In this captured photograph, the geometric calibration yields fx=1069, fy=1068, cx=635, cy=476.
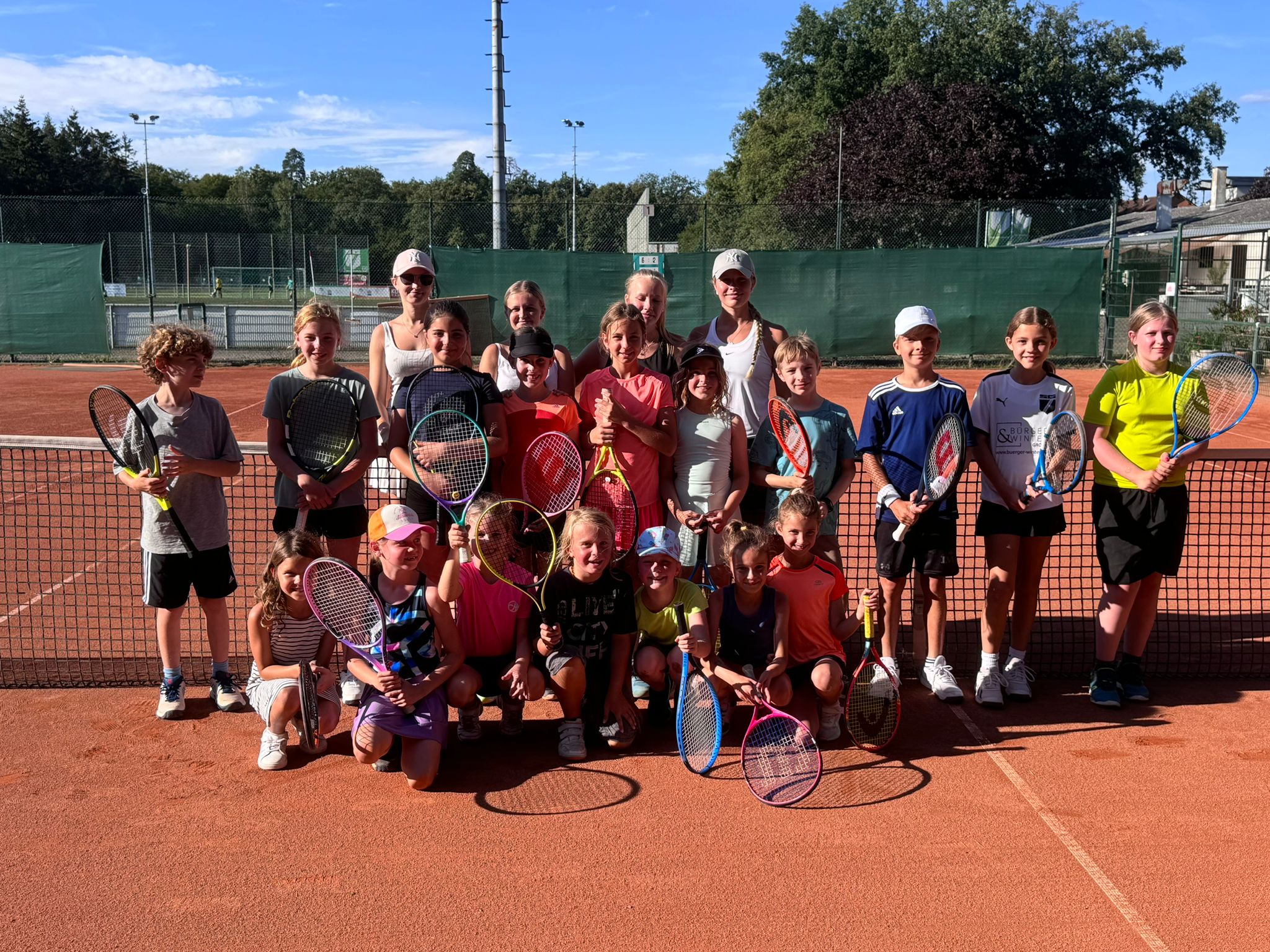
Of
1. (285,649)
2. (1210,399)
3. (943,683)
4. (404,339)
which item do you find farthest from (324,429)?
(1210,399)

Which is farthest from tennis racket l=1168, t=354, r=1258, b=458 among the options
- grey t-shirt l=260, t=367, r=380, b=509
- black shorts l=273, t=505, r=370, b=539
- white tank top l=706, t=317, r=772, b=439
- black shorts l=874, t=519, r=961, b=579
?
black shorts l=273, t=505, r=370, b=539

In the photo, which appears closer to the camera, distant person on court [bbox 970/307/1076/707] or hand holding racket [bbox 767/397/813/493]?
hand holding racket [bbox 767/397/813/493]

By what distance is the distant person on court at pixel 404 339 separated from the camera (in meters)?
4.47

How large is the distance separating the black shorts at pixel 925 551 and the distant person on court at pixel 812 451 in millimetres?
216

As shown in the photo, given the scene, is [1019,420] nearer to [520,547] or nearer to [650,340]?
[650,340]

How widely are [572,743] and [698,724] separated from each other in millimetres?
473

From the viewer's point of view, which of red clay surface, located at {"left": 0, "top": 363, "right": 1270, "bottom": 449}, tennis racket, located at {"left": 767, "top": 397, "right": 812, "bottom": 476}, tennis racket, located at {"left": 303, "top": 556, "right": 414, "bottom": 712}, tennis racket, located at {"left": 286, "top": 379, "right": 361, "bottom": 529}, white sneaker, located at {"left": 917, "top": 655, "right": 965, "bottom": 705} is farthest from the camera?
red clay surface, located at {"left": 0, "top": 363, "right": 1270, "bottom": 449}

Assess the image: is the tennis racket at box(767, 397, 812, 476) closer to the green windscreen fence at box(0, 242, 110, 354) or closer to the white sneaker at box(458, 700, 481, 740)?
the white sneaker at box(458, 700, 481, 740)

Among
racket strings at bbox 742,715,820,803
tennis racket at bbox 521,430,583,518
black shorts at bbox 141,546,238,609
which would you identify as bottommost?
racket strings at bbox 742,715,820,803

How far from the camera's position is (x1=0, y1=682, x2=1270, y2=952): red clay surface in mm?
2914

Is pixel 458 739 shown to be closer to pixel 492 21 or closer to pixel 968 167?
pixel 492 21

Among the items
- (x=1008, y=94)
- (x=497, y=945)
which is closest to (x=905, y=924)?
(x=497, y=945)

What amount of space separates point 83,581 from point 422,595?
3294 mm

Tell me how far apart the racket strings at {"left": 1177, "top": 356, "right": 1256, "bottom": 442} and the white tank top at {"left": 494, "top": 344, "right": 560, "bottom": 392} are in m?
2.52
